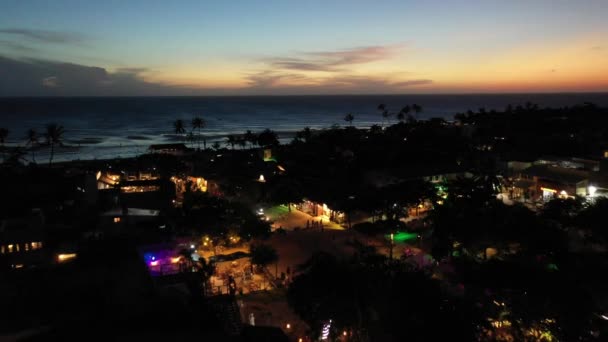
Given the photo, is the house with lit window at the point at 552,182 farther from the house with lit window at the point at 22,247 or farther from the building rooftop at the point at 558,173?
the house with lit window at the point at 22,247

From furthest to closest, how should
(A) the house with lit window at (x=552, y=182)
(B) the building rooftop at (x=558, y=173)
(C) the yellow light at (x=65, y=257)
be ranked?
1. (B) the building rooftop at (x=558, y=173)
2. (A) the house with lit window at (x=552, y=182)
3. (C) the yellow light at (x=65, y=257)

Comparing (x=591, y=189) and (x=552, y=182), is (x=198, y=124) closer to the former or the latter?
(x=552, y=182)

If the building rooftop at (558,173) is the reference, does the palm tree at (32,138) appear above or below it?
above

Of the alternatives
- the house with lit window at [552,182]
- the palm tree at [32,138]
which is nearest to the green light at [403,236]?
the house with lit window at [552,182]

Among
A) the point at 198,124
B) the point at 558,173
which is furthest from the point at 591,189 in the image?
the point at 198,124

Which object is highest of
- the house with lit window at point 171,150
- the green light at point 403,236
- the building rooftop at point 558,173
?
the house with lit window at point 171,150

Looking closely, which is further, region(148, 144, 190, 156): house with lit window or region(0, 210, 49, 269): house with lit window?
region(148, 144, 190, 156): house with lit window

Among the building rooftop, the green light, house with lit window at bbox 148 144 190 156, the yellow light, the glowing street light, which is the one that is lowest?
the green light

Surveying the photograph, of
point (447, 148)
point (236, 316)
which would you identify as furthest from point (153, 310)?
point (447, 148)

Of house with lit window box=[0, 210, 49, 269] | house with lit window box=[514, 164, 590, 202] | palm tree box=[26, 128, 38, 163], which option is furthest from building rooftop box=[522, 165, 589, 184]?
palm tree box=[26, 128, 38, 163]

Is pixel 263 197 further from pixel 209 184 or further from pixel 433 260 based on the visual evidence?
pixel 433 260

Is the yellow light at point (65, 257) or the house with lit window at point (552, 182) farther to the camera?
the house with lit window at point (552, 182)

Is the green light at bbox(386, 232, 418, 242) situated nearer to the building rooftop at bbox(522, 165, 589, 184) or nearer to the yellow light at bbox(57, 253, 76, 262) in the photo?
the building rooftop at bbox(522, 165, 589, 184)
